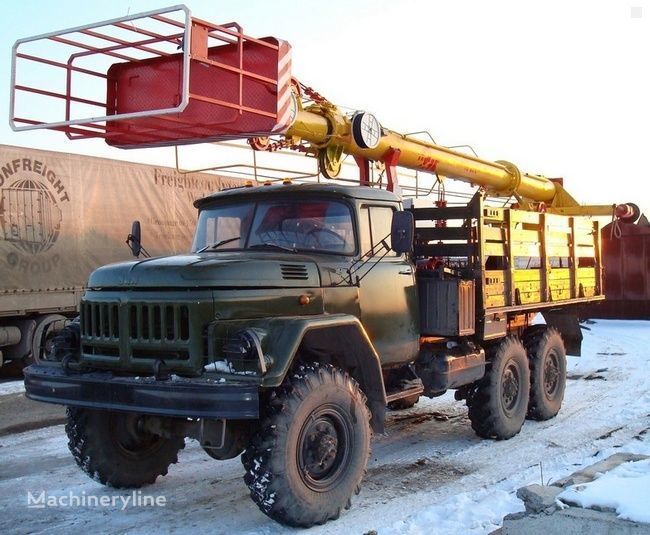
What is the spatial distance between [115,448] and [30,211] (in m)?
6.98

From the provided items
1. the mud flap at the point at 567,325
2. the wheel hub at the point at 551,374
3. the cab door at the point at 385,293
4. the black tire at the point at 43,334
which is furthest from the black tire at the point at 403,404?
the black tire at the point at 43,334

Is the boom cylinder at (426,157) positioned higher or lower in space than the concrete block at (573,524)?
higher

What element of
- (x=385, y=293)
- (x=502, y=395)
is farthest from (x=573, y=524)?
(x=502, y=395)

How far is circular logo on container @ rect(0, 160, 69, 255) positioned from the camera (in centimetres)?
1131

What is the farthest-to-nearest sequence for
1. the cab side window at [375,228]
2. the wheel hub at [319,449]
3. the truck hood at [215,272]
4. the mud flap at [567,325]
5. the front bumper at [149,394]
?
Answer: 1. the mud flap at [567,325]
2. the cab side window at [375,228]
3. the wheel hub at [319,449]
4. the truck hood at [215,272]
5. the front bumper at [149,394]

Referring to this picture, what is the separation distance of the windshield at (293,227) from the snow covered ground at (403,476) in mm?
1904

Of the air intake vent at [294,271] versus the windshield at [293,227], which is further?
the windshield at [293,227]

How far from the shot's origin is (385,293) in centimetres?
616

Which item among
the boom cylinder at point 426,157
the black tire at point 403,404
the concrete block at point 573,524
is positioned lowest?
the concrete block at point 573,524

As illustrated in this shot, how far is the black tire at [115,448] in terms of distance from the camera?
5.62 metres

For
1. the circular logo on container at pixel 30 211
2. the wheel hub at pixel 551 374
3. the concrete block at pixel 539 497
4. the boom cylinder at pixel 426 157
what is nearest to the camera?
the concrete block at pixel 539 497

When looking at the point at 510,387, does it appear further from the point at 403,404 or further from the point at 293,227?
the point at 293,227

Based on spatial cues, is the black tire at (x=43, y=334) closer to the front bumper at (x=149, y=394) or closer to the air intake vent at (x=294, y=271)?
the front bumper at (x=149, y=394)

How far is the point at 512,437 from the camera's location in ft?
24.9
